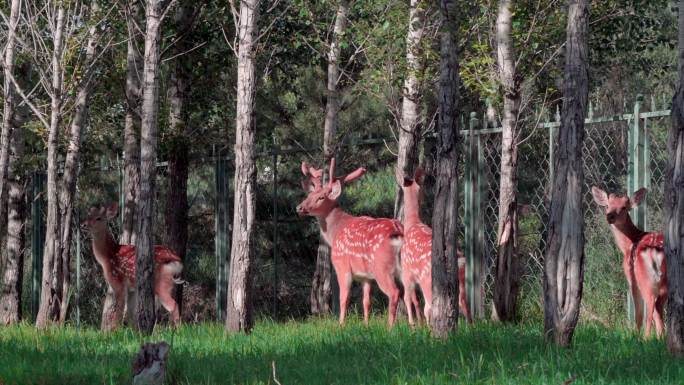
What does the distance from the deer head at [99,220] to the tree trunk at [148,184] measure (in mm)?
3030

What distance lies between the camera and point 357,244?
40.1 feet

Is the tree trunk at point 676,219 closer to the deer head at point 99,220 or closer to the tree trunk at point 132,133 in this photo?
the deer head at point 99,220

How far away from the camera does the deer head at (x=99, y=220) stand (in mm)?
13977

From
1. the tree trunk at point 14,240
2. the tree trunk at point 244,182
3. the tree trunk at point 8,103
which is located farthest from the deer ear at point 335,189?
the tree trunk at point 14,240

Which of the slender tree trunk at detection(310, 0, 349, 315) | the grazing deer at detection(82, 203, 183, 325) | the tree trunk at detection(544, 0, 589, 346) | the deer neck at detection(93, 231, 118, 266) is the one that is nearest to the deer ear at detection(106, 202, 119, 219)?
the grazing deer at detection(82, 203, 183, 325)

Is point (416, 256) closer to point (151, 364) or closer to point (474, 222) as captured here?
point (474, 222)

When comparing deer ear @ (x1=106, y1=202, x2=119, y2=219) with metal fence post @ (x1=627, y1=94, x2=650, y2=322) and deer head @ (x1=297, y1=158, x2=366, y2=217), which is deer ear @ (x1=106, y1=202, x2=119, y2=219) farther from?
metal fence post @ (x1=627, y1=94, x2=650, y2=322)

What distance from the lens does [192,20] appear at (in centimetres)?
1548

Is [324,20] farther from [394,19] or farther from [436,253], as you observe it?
[436,253]

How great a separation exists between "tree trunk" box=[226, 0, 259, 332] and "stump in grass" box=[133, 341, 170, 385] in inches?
155

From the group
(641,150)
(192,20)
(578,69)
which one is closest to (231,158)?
(192,20)

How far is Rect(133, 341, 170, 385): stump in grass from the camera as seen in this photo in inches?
268

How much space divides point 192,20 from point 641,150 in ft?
22.6

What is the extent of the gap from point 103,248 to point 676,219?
25.6 ft
